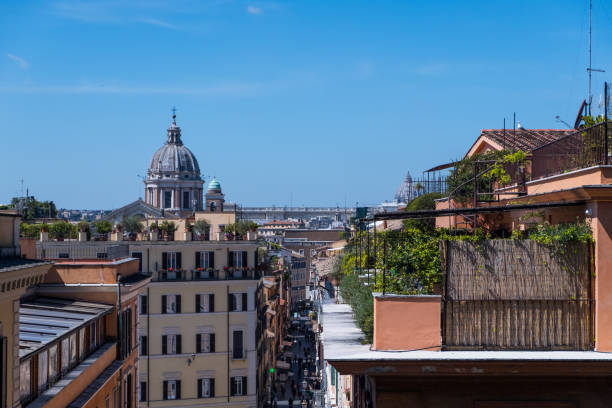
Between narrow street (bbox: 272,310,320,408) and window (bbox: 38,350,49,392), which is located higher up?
window (bbox: 38,350,49,392)

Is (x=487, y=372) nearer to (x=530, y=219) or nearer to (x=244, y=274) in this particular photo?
(x=530, y=219)

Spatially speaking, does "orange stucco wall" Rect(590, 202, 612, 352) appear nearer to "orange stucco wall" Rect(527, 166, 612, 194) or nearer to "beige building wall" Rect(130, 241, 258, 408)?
"orange stucco wall" Rect(527, 166, 612, 194)

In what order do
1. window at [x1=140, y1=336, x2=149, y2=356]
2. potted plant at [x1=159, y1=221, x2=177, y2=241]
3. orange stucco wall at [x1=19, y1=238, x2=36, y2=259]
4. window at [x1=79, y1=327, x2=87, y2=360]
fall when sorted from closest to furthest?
window at [x1=79, y1=327, x2=87, y2=360], orange stucco wall at [x1=19, y1=238, x2=36, y2=259], window at [x1=140, y1=336, x2=149, y2=356], potted plant at [x1=159, y1=221, x2=177, y2=241]

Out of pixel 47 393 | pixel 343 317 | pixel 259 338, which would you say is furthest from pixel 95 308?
A: pixel 259 338

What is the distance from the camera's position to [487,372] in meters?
8.24

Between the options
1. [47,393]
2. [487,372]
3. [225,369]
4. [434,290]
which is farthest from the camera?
[225,369]

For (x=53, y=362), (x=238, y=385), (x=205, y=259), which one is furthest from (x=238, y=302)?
(x=53, y=362)

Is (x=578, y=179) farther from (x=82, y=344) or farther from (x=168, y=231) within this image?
(x=168, y=231)

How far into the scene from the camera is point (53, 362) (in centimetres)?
1319

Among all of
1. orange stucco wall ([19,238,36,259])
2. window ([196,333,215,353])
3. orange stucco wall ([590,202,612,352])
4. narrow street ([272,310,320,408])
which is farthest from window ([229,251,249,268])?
orange stucco wall ([590,202,612,352])

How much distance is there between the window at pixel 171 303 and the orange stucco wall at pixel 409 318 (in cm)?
2758

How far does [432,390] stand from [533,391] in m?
1.17

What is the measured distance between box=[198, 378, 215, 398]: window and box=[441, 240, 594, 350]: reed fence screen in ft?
92.7

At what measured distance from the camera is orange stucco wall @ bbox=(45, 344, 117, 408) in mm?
12864
